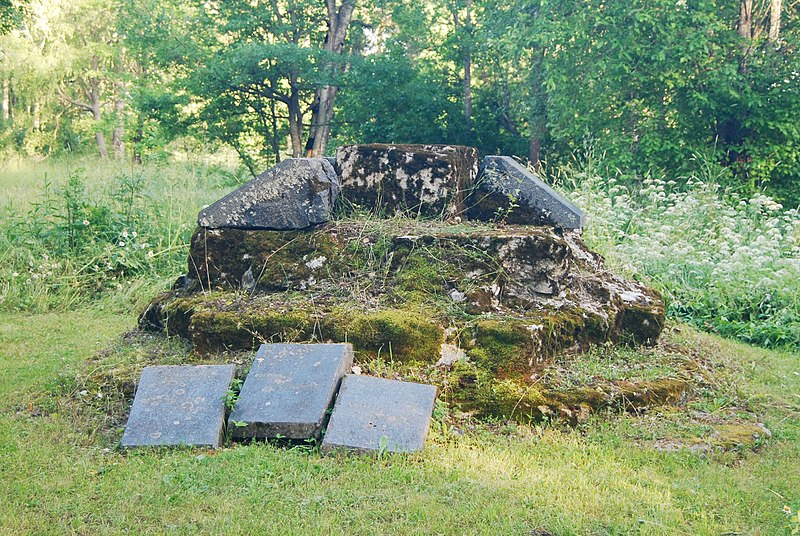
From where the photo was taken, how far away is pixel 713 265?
28.2ft

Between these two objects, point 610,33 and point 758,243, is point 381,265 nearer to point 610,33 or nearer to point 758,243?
point 758,243

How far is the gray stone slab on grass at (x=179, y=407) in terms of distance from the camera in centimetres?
405

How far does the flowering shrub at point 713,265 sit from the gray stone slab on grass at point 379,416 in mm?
4186

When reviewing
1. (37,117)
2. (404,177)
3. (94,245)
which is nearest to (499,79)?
(94,245)

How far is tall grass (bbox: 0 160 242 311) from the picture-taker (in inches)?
329

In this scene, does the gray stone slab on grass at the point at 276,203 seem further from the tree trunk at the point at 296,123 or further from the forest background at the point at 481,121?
the tree trunk at the point at 296,123

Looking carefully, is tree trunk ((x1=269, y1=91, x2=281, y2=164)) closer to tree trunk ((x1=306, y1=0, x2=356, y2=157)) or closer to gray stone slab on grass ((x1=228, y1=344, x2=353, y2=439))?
tree trunk ((x1=306, y1=0, x2=356, y2=157))

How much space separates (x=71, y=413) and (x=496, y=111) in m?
17.6

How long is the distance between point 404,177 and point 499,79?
1564cm

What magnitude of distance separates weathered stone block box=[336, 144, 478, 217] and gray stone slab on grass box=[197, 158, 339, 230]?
0.33m

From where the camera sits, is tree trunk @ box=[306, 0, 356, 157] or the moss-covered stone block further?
tree trunk @ box=[306, 0, 356, 157]

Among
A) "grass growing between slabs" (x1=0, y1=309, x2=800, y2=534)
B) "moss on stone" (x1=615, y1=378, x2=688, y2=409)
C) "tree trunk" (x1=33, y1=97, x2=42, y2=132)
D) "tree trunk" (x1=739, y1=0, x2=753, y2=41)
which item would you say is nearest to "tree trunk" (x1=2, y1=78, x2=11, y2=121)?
"tree trunk" (x1=33, y1=97, x2=42, y2=132)

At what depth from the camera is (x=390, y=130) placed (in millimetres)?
19641

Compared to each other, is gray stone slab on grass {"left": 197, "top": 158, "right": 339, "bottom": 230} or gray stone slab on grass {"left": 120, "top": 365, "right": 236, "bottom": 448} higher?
gray stone slab on grass {"left": 197, "top": 158, "right": 339, "bottom": 230}
